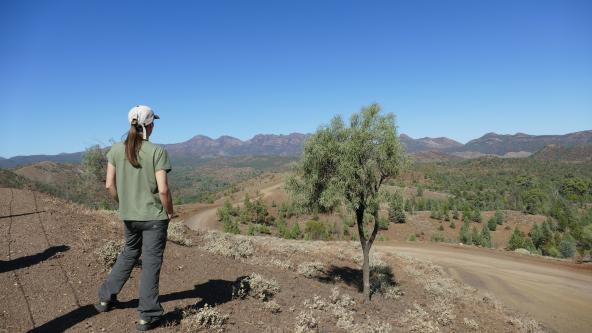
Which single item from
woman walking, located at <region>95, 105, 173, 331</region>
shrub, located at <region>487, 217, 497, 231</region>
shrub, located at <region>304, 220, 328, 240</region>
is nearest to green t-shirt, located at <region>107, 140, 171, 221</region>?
woman walking, located at <region>95, 105, 173, 331</region>

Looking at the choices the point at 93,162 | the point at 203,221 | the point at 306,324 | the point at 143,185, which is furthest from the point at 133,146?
the point at 203,221

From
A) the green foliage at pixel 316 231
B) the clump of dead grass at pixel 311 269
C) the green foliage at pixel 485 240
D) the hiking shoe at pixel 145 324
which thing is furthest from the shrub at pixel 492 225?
the hiking shoe at pixel 145 324

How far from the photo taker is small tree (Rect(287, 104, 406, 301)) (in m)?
14.1

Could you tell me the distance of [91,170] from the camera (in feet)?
118

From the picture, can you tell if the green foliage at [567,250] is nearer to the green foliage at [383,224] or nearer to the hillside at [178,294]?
the green foliage at [383,224]

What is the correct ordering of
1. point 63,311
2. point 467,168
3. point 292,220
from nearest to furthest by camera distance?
point 63,311
point 292,220
point 467,168

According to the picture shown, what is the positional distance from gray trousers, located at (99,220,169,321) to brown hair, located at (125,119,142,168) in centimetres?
90

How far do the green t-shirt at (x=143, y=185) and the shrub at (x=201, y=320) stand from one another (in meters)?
2.07

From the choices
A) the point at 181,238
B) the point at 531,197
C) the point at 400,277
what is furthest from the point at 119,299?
the point at 531,197

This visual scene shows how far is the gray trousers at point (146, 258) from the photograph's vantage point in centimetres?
518

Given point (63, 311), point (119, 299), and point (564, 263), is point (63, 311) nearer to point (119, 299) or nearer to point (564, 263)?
point (119, 299)

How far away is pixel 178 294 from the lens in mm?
7578

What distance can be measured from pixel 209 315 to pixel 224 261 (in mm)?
5115

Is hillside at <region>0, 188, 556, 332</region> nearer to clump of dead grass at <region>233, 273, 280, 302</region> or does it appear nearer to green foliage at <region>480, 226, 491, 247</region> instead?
clump of dead grass at <region>233, 273, 280, 302</region>
